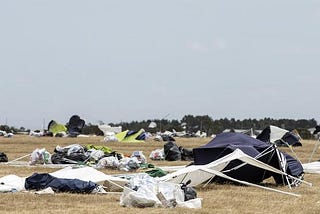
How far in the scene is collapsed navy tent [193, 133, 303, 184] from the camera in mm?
15922

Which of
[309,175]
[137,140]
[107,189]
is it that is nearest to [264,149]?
[309,175]

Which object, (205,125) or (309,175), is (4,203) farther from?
(205,125)

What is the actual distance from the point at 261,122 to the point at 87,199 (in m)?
88.1

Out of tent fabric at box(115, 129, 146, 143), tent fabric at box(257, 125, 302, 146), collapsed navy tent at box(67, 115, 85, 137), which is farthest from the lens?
collapsed navy tent at box(67, 115, 85, 137)

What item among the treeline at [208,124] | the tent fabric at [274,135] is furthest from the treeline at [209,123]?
the tent fabric at [274,135]

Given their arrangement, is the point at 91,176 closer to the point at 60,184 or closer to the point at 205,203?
the point at 60,184

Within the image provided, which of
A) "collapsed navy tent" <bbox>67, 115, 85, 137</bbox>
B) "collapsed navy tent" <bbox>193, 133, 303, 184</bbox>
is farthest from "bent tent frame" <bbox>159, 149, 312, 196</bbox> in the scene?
"collapsed navy tent" <bbox>67, 115, 85, 137</bbox>

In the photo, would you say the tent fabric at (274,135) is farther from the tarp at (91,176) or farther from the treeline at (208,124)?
the treeline at (208,124)

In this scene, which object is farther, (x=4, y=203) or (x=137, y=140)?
(x=137, y=140)

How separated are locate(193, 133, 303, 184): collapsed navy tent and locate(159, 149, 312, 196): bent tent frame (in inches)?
9.0

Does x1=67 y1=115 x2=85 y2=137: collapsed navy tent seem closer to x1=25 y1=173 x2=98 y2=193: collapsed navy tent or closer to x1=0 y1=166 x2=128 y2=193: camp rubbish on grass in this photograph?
x1=0 y1=166 x2=128 y2=193: camp rubbish on grass

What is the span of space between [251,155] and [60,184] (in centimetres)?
516

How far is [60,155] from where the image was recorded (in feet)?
74.0

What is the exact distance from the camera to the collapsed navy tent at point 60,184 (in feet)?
43.5
